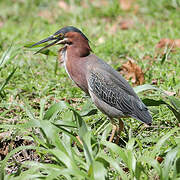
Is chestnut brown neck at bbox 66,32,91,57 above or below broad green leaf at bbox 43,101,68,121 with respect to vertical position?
above

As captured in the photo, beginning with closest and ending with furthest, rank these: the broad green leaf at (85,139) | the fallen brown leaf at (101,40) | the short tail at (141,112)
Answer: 1. the broad green leaf at (85,139)
2. the short tail at (141,112)
3. the fallen brown leaf at (101,40)

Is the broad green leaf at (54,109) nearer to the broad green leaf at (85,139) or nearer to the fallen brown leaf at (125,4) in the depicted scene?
the broad green leaf at (85,139)

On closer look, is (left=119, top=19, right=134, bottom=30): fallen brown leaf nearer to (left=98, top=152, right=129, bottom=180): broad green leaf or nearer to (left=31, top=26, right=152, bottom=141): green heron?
(left=31, top=26, right=152, bottom=141): green heron

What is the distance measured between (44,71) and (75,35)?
148cm

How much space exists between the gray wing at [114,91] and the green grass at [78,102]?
8.2 inches

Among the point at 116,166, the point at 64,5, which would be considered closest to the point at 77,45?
the point at 116,166

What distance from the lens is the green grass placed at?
10.3 ft

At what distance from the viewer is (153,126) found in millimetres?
4188

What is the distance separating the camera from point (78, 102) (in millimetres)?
4773

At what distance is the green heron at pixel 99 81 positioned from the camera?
4043 mm

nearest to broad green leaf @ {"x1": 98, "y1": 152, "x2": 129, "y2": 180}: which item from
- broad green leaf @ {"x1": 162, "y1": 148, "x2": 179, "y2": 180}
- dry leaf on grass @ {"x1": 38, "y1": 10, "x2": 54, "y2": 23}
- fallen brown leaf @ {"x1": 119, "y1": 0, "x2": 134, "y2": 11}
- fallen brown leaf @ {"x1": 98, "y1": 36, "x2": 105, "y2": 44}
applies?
broad green leaf @ {"x1": 162, "y1": 148, "x2": 179, "y2": 180}

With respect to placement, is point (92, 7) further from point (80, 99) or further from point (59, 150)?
point (59, 150)

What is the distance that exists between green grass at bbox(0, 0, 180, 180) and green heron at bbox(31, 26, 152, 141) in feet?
0.58

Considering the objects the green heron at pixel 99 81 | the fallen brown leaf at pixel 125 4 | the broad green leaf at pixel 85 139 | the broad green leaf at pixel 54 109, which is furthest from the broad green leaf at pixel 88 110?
the fallen brown leaf at pixel 125 4
